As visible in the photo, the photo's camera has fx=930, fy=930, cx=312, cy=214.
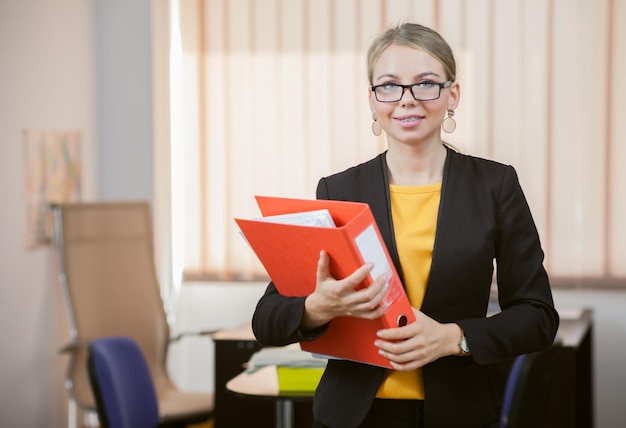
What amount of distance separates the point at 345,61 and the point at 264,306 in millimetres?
3321

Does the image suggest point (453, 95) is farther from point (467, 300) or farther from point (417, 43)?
point (467, 300)

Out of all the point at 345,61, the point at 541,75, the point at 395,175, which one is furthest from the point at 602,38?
the point at 395,175

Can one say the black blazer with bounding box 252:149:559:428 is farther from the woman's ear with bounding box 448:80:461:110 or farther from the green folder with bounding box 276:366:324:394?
the green folder with bounding box 276:366:324:394

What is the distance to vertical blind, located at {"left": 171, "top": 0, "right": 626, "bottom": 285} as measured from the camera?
4414mm

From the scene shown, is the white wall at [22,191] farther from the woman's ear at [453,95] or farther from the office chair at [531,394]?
the woman's ear at [453,95]

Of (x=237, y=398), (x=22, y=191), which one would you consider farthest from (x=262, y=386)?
(x=22, y=191)

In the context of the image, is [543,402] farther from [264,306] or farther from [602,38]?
[602,38]

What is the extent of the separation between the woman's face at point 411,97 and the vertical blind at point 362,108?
276 centimetres

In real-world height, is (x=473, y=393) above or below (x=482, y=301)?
below

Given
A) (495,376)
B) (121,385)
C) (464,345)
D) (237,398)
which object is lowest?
(237,398)

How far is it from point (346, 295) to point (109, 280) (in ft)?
10.2

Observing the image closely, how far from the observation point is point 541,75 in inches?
175

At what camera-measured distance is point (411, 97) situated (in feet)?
4.72

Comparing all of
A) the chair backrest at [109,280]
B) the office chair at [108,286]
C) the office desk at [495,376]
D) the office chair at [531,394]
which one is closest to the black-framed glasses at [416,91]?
the office chair at [531,394]
